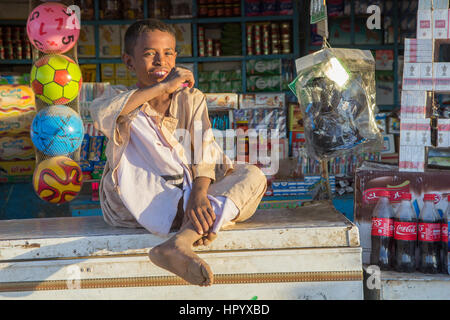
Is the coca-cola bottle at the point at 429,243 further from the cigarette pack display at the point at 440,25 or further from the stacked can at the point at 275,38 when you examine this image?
the stacked can at the point at 275,38

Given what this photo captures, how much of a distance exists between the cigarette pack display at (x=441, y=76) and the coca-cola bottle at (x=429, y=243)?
0.66 metres

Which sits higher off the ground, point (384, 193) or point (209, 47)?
point (209, 47)

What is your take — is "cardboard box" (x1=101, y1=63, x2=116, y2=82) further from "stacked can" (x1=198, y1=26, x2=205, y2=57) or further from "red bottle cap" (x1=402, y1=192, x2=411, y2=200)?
"red bottle cap" (x1=402, y1=192, x2=411, y2=200)

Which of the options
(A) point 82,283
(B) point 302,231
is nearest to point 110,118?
(A) point 82,283

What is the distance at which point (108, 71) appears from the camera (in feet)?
20.8

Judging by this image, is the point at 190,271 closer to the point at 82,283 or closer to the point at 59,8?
the point at 82,283

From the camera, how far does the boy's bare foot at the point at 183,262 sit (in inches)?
65.1

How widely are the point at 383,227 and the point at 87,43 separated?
4.99 m

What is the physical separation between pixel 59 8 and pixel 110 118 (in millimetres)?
1992

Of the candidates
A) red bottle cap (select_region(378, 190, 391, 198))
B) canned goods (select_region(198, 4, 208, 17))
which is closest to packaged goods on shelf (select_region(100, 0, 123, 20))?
canned goods (select_region(198, 4, 208, 17))

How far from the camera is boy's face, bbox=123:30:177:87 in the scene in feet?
6.96

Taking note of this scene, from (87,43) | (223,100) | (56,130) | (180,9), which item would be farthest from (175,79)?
(87,43)

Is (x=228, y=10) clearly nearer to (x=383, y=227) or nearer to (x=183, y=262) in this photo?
(x=383, y=227)
